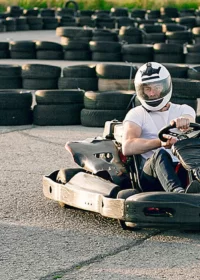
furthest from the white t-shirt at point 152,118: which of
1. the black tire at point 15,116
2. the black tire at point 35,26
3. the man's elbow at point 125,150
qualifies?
the black tire at point 35,26

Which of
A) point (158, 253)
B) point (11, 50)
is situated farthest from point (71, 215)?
point (11, 50)

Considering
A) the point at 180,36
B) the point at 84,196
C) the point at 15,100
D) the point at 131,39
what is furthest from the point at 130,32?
the point at 84,196

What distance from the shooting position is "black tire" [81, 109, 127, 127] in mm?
9664

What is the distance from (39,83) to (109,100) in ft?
10.3

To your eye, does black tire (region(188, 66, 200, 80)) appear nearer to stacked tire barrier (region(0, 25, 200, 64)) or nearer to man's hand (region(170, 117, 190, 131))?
stacked tire barrier (region(0, 25, 200, 64))

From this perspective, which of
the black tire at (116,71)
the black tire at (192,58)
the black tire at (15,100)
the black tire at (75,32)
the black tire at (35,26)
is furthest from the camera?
the black tire at (35,26)

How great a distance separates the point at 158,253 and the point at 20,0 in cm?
2816

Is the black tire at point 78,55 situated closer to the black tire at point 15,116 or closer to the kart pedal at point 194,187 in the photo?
the black tire at point 15,116

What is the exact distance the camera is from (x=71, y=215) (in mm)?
5930

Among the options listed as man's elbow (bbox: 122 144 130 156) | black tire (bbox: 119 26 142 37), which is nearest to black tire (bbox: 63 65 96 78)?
man's elbow (bbox: 122 144 130 156)

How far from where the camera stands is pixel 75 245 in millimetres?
5188

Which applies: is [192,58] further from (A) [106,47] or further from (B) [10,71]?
(B) [10,71]

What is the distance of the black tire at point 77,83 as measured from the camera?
1191cm

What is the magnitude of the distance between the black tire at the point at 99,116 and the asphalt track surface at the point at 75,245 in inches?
105
